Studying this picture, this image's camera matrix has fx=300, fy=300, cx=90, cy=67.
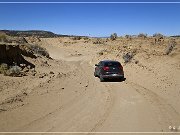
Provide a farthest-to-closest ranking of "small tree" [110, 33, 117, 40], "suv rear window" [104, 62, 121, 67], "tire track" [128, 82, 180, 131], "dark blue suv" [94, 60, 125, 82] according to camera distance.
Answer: "small tree" [110, 33, 117, 40], "suv rear window" [104, 62, 121, 67], "dark blue suv" [94, 60, 125, 82], "tire track" [128, 82, 180, 131]

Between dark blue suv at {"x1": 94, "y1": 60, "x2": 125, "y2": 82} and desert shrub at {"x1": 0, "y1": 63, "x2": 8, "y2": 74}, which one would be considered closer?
desert shrub at {"x1": 0, "y1": 63, "x2": 8, "y2": 74}

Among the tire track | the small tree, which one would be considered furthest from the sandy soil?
the small tree

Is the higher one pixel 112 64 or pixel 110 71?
pixel 112 64

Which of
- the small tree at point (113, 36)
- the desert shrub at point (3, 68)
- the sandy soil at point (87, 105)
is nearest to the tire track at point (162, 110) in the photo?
the sandy soil at point (87, 105)

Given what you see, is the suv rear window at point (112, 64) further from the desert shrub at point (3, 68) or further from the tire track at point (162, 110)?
the desert shrub at point (3, 68)

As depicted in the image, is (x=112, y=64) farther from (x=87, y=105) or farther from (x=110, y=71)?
(x=87, y=105)

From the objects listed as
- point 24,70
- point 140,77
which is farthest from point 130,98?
point 24,70

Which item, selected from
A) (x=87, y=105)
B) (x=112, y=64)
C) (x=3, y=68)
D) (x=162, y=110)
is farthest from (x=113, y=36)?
(x=162, y=110)

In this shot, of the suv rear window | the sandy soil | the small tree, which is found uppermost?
the small tree

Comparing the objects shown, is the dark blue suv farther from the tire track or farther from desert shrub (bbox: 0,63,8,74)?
desert shrub (bbox: 0,63,8,74)

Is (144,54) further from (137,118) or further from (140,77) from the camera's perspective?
(137,118)

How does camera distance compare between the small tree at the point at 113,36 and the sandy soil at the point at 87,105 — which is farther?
the small tree at the point at 113,36

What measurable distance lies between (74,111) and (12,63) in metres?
13.4

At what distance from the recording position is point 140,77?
78.9 feet
